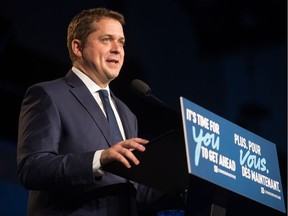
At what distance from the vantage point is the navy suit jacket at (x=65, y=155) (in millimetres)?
1578

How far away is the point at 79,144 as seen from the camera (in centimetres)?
171

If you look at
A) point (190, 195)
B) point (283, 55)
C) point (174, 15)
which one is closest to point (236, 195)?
point (190, 195)

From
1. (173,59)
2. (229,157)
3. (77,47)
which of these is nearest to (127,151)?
(229,157)

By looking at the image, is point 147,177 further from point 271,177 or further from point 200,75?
point 200,75

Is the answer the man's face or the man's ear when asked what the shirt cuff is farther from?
the man's ear

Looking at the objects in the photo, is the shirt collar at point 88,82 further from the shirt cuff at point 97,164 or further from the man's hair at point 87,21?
the shirt cuff at point 97,164

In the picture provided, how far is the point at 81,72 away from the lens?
1961mm

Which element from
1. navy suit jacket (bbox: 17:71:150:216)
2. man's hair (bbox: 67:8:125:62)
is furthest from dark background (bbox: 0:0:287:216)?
navy suit jacket (bbox: 17:71:150:216)

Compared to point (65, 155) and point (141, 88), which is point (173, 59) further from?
point (65, 155)

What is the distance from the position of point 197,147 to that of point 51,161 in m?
0.46

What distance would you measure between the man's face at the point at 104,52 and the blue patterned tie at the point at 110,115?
0.06 m

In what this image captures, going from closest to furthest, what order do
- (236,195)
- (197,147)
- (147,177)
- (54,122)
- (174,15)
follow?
(197,147) < (236,195) < (147,177) < (54,122) < (174,15)

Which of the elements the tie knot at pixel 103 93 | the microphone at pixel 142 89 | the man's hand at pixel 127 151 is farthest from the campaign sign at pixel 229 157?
the tie knot at pixel 103 93

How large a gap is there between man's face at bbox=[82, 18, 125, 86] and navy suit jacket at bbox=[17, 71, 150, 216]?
0.13 metres
